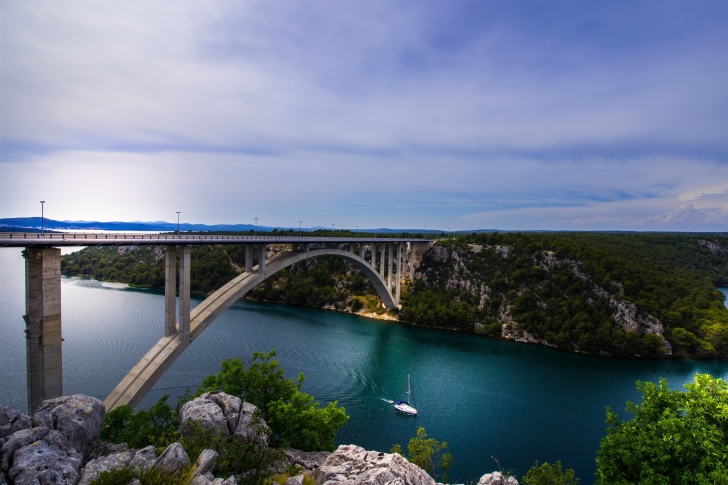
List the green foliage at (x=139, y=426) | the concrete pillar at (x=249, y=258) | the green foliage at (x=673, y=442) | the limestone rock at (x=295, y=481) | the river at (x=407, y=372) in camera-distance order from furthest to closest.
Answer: the concrete pillar at (x=249, y=258) → the river at (x=407, y=372) → the green foliage at (x=139, y=426) → the green foliage at (x=673, y=442) → the limestone rock at (x=295, y=481)

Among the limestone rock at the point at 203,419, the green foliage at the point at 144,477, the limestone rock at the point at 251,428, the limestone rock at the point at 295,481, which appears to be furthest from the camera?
the limestone rock at the point at 251,428

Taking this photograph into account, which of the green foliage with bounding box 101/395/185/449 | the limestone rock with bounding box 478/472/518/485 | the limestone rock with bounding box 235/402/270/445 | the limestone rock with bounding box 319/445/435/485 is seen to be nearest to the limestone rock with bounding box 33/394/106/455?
the green foliage with bounding box 101/395/185/449

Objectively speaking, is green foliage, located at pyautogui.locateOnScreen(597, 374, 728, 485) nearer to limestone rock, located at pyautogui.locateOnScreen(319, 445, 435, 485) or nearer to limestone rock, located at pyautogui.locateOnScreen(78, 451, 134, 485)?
limestone rock, located at pyautogui.locateOnScreen(319, 445, 435, 485)

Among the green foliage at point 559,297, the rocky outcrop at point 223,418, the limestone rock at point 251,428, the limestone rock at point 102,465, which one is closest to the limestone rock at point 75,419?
the limestone rock at point 102,465

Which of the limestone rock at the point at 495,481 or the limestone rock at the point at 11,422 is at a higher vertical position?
the limestone rock at the point at 11,422

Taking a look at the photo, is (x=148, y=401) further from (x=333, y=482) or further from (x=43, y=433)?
(x=333, y=482)

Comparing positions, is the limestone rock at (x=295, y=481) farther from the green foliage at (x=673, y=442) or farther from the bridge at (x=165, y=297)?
the bridge at (x=165, y=297)
